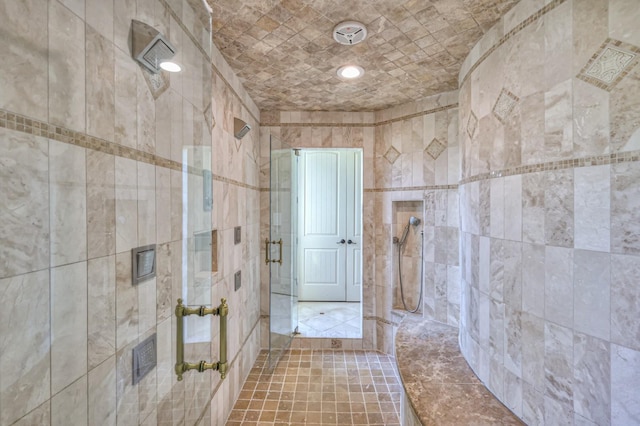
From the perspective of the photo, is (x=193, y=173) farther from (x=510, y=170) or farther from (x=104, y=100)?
(x=510, y=170)

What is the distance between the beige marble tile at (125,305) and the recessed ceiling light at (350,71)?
6.04 feet

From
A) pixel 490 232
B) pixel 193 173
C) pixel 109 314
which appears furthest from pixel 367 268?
pixel 109 314

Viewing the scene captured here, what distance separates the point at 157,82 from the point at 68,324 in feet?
2.61

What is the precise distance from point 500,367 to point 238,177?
2.05 meters

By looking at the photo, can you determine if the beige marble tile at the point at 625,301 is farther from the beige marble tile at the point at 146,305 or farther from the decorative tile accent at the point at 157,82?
the decorative tile accent at the point at 157,82

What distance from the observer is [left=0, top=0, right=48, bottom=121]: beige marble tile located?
538 mm

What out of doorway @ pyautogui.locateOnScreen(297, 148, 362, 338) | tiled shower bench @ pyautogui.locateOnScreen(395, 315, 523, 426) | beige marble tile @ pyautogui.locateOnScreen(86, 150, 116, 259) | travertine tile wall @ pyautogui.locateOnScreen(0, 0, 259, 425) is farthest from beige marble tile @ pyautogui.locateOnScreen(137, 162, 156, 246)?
doorway @ pyautogui.locateOnScreen(297, 148, 362, 338)

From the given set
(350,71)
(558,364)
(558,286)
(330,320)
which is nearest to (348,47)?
(350,71)

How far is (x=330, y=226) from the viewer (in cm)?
424

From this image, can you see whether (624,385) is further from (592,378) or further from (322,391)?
(322,391)

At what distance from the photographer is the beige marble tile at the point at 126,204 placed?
2.78ft

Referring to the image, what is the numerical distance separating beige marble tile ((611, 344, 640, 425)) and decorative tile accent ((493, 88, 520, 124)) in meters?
1.06

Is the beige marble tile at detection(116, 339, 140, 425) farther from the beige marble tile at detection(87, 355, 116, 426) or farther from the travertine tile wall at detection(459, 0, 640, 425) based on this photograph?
the travertine tile wall at detection(459, 0, 640, 425)

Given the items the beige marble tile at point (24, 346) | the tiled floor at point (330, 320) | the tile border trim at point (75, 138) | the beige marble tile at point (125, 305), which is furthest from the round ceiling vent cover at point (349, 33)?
the tiled floor at point (330, 320)
